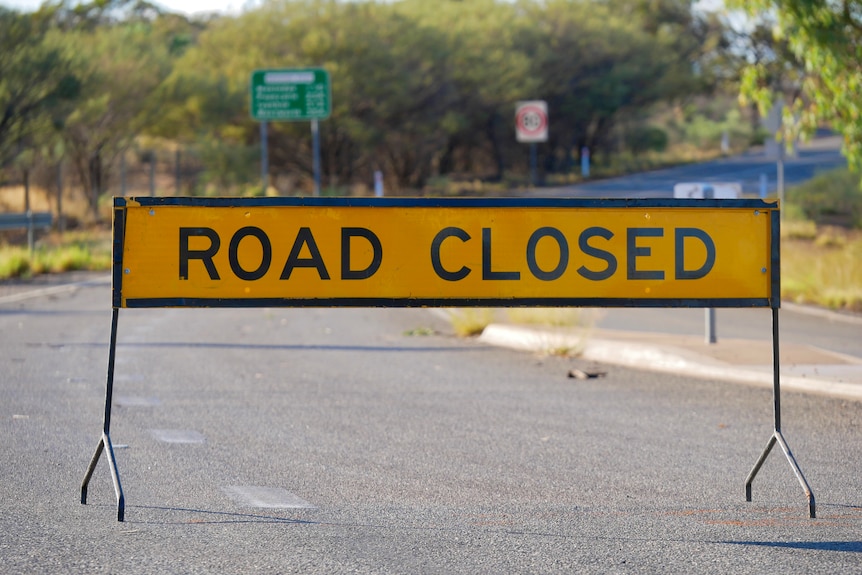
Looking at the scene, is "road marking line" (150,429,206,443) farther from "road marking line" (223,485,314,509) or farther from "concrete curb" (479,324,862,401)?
"concrete curb" (479,324,862,401)

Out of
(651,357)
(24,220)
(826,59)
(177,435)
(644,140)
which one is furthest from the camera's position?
(644,140)

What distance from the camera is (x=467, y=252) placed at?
6.04m

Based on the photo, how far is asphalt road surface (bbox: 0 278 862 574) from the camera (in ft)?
15.9

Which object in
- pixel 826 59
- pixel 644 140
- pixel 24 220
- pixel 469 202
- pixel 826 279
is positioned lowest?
pixel 826 279

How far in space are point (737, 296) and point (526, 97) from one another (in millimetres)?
47278

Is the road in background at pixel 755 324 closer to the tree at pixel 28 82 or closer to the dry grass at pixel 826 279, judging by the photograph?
the dry grass at pixel 826 279

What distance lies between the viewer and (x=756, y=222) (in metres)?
6.08

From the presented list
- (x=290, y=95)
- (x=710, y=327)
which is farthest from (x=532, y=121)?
(x=710, y=327)

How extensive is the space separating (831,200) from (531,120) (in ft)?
46.9

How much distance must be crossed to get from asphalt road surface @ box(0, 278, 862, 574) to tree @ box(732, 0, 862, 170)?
5866mm

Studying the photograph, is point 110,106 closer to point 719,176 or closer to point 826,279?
point 719,176

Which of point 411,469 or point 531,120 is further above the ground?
point 531,120

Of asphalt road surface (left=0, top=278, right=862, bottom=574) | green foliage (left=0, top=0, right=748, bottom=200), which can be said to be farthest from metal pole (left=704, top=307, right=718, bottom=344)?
green foliage (left=0, top=0, right=748, bottom=200)

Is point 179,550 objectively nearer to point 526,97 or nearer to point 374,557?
point 374,557
